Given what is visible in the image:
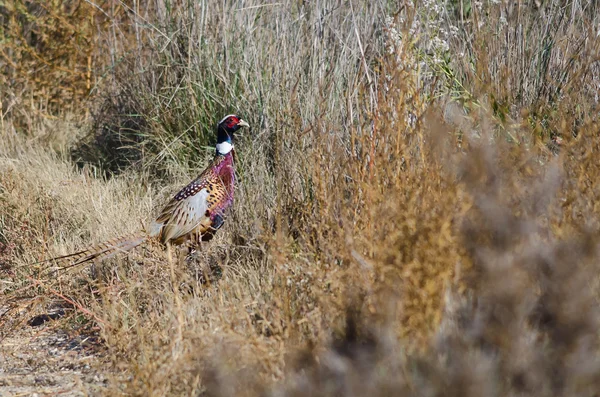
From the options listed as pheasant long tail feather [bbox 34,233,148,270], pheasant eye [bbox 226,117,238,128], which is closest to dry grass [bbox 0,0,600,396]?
pheasant long tail feather [bbox 34,233,148,270]

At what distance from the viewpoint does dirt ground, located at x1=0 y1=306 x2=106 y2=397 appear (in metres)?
3.53

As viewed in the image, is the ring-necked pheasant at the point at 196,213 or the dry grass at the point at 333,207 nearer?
the dry grass at the point at 333,207

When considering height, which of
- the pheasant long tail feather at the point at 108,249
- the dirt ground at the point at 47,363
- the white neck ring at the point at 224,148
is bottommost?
the dirt ground at the point at 47,363

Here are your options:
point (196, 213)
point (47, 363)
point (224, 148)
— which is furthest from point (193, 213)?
point (47, 363)

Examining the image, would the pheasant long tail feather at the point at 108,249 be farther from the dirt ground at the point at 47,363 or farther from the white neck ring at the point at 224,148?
the white neck ring at the point at 224,148

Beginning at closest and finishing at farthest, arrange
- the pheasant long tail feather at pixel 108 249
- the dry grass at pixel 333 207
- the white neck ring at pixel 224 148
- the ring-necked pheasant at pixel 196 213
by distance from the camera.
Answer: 1. the dry grass at pixel 333 207
2. the pheasant long tail feather at pixel 108 249
3. the ring-necked pheasant at pixel 196 213
4. the white neck ring at pixel 224 148

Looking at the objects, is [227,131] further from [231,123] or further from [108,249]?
[108,249]

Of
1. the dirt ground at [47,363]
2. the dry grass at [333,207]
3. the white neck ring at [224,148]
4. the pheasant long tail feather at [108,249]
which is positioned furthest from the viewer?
the white neck ring at [224,148]

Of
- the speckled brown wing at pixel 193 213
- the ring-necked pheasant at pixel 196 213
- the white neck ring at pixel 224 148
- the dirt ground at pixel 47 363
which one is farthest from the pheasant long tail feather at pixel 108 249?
the white neck ring at pixel 224 148

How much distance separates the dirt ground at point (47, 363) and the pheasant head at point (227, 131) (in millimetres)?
1398

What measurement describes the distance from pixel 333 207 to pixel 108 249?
56.3 inches

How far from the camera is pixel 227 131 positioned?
5035 millimetres

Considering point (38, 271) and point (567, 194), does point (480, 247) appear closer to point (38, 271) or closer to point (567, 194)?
point (567, 194)

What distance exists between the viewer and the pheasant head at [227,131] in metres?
4.99
